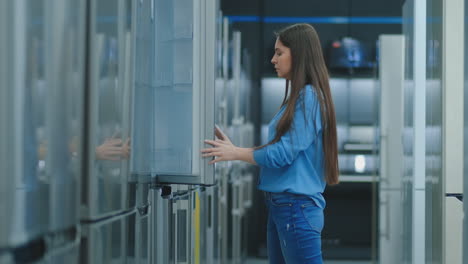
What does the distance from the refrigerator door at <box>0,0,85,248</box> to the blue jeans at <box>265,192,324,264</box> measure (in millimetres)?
1016

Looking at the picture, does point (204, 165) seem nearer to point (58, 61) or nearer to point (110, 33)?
point (110, 33)

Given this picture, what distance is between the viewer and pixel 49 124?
1462 millimetres

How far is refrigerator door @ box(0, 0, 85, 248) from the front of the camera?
1.28 meters

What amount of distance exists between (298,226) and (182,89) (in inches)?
25.0

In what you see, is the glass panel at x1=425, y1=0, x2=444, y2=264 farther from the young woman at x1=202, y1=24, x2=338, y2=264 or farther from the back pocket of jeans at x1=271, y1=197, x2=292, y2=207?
the back pocket of jeans at x1=271, y1=197, x2=292, y2=207

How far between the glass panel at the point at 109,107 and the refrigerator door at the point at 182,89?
17.6 inches

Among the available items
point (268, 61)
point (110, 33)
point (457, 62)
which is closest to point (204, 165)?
point (110, 33)

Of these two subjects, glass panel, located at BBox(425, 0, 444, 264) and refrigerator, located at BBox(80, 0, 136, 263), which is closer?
refrigerator, located at BBox(80, 0, 136, 263)

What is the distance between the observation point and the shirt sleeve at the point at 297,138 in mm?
2480

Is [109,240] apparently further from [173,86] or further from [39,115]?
[173,86]

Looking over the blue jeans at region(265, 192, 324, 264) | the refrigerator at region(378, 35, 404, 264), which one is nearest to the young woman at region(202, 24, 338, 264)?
the blue jeans at region(265, 192, 324, 264)

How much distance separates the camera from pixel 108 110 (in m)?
1.82

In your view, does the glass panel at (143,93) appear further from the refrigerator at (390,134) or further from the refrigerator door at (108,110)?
the refrigerator at (390,134)

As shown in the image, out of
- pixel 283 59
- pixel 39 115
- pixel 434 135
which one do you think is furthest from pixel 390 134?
pixel 39 115
